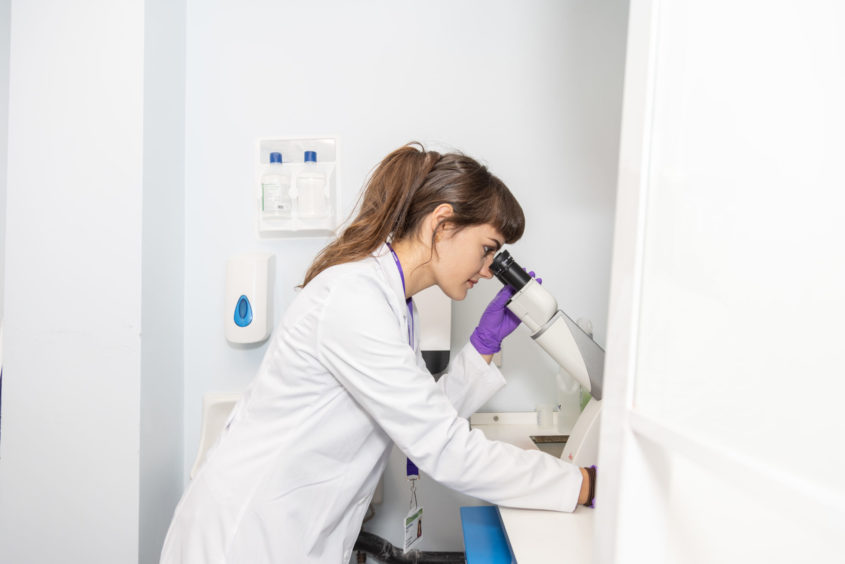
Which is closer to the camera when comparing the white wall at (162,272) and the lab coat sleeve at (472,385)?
the lab coat sleeve at (472,385)

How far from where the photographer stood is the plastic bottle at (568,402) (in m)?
1.47

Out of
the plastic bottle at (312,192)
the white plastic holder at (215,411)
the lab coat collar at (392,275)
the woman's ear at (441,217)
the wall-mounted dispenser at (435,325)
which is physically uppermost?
the plastic bottle at (312,192)

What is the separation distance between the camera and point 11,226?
1.38 meters

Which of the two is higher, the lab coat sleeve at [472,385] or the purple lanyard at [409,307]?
the purple lanyard at [409,307]

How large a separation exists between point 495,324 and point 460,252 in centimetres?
29

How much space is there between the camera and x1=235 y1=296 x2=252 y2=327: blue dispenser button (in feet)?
5.07

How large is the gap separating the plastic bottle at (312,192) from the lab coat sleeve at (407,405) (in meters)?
0.72

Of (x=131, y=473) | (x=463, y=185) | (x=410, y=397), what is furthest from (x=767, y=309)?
(x=131, y=473)

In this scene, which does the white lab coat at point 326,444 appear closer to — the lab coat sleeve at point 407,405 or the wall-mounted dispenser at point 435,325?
the lab coat sleeve at point 407,405

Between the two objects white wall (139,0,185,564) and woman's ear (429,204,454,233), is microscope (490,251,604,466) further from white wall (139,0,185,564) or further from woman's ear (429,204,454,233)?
white wall (139,0,185,564)

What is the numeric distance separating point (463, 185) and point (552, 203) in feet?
2.07

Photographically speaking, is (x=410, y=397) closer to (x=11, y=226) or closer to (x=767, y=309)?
(x=767, y=309)

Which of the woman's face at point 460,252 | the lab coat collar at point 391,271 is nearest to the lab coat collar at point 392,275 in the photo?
the lab coat collar at point 391,271

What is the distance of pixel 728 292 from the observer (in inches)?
14.1
